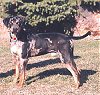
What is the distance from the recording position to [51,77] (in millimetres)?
10172

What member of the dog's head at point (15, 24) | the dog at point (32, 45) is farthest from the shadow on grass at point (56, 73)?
the dog's head at point (15, 24)

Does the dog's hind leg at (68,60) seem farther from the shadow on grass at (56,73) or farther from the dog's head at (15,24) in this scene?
the dog's head at (15,24)

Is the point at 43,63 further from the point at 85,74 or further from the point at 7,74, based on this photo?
the point at 85,74

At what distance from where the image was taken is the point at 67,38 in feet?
30.6

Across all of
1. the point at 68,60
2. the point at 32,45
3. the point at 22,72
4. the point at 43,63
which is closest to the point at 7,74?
the point at 22,72

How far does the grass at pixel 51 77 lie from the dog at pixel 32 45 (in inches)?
12.6

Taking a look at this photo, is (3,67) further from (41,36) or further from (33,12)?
(33,12)

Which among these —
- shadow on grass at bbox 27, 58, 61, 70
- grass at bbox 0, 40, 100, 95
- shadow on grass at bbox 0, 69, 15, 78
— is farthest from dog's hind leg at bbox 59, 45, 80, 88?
shadow on grass at bbox 27, 58, 61, 70

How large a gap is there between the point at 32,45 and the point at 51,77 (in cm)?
124

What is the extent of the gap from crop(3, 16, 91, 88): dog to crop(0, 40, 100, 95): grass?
0.32 metres

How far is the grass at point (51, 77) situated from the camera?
29.4ft

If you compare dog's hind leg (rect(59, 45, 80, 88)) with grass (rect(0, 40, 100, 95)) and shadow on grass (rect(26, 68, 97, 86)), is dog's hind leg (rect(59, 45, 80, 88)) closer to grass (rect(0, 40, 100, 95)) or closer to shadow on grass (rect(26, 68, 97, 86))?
grass (rect(0, 40, 100, 95))

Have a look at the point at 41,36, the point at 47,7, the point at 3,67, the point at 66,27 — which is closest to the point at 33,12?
the point at 47,7

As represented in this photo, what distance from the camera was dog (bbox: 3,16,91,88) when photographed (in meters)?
9.19
